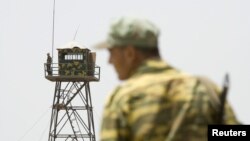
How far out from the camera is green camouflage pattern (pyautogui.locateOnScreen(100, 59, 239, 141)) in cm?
702

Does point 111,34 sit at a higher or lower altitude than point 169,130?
higher

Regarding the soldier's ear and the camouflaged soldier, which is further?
the soldier's ear

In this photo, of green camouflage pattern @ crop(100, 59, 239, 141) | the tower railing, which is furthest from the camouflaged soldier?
the tower railing

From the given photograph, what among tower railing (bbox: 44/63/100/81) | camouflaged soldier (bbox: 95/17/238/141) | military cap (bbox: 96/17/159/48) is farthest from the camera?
tower railing (bbox: 44/63/100/81)

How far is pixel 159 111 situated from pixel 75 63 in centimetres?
6593

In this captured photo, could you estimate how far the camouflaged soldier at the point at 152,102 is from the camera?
702 cm

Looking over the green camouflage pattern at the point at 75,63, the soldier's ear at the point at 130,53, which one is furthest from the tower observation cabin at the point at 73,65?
the soldier's ear at the point at 130,53

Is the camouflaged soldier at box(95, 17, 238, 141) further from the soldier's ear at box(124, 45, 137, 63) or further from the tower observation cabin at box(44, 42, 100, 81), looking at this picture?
the tower observation cabin at box(44, 42, 100, 81)

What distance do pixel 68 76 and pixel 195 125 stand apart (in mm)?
64434

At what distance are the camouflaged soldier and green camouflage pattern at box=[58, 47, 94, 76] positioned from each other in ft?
211

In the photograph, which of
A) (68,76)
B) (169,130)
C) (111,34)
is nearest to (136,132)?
(169,130)

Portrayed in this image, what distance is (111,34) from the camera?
7.30m

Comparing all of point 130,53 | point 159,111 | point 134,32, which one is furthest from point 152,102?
point 134,32

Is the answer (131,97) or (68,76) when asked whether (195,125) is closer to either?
(131,97)
